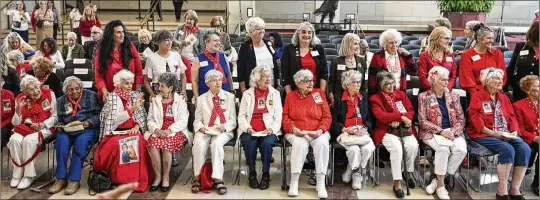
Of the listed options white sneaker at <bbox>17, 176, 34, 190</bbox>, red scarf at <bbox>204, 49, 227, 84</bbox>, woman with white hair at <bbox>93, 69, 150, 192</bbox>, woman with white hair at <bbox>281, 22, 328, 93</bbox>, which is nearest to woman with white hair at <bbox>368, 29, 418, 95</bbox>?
woman with white hair at <bbox>281, 22, 328, 93</bbox>

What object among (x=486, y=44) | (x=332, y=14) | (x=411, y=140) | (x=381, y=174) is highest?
(x=332, y=14)

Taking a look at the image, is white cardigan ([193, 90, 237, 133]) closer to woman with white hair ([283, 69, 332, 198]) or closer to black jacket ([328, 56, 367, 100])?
woman with white hair ([283, 69, 332, 198])

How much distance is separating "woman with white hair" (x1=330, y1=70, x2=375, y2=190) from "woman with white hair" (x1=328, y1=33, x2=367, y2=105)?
9 cm

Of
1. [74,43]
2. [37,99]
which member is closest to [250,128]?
[37,99]

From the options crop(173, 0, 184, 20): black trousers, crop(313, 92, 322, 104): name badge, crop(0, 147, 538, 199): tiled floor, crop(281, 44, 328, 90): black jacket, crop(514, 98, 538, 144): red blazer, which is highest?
crop(173, 0, 184, 20): black trousers

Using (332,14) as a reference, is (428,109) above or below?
below

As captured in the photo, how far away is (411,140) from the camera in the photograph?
Answer: 4.61 m

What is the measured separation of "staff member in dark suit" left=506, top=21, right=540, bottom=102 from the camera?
16.3 feet

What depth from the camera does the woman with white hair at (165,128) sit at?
4.59 m

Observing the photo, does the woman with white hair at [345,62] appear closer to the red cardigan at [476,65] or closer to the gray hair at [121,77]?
the red cardigan at [476,65]

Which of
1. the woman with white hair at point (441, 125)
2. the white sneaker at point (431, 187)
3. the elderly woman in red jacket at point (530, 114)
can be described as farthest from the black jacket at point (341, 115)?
the elderly woman in red jacket at point (530, 114)

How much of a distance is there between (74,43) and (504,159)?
5843 millimetres

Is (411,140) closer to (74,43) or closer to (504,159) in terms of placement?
(504,159)

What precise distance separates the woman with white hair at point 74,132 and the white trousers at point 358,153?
221 centimetres
